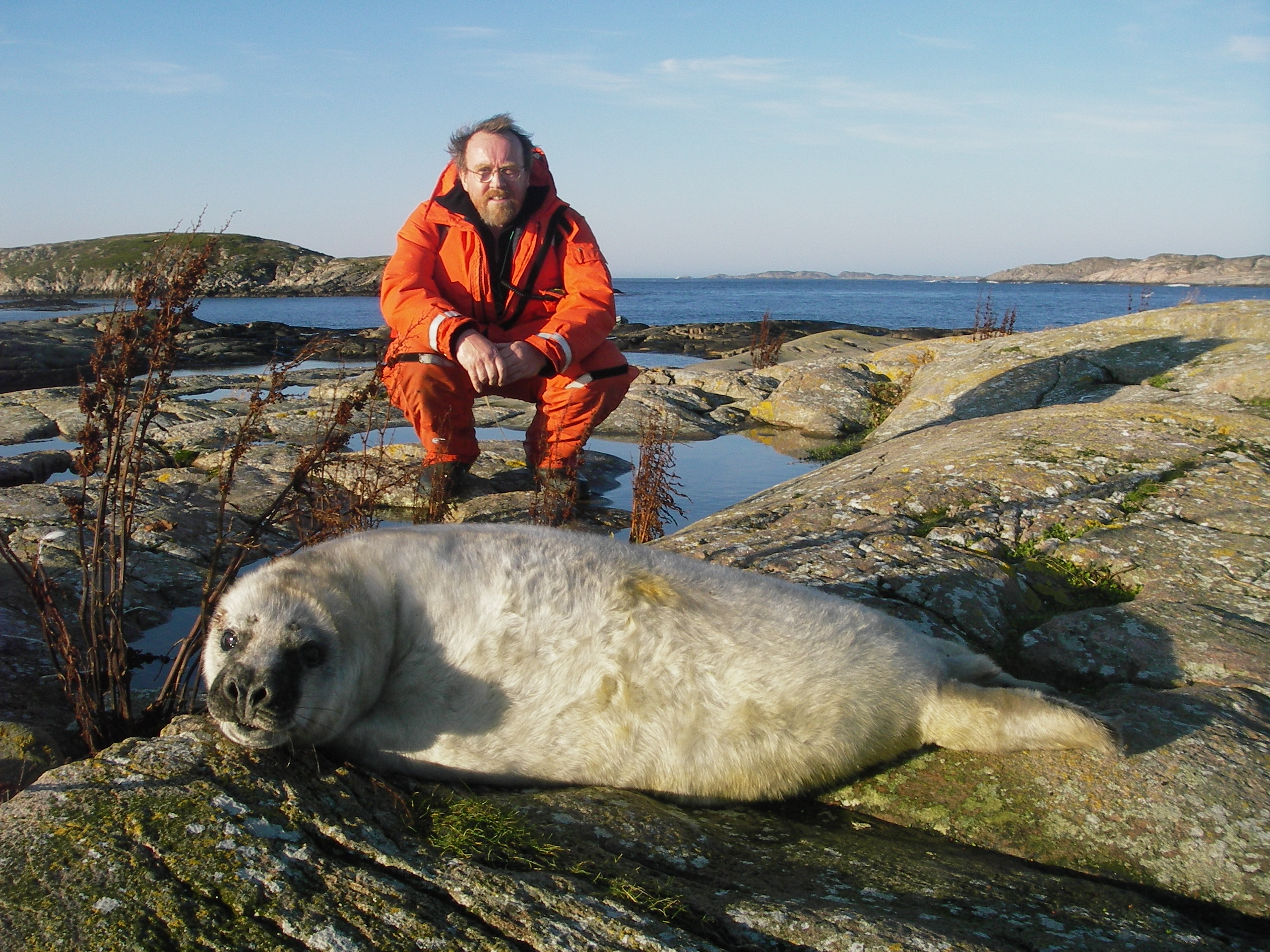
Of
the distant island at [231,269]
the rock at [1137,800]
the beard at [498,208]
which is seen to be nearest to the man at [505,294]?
the beard at [498,208]

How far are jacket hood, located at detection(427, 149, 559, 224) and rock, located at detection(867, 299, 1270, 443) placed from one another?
4496 mm

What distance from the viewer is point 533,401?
24.5ft

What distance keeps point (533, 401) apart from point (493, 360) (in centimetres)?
126

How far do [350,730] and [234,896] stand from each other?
84cm

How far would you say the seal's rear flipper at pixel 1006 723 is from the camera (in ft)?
9.41

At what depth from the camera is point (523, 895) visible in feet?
6.88

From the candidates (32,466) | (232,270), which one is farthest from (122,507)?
(232,270)

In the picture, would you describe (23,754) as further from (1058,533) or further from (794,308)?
(794,308)

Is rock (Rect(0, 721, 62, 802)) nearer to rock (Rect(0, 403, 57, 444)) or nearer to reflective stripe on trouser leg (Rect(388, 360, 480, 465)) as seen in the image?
reflective stripe on trouser leg (Rect(388, 360, 480, 465))

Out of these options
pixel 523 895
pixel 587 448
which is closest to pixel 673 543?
pixel 523 895

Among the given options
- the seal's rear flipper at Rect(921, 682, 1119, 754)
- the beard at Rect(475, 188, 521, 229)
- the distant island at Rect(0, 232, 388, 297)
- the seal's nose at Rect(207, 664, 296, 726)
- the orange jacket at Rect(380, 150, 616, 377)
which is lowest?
the seal's rear flipper at Rect(921, 682, 1119, 754)

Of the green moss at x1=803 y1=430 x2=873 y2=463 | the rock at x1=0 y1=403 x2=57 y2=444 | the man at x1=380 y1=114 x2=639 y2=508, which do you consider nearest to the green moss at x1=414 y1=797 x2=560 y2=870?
the man at x1=380 y1=114 x2=639 y2=508

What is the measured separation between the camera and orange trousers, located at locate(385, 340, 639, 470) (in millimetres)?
6797

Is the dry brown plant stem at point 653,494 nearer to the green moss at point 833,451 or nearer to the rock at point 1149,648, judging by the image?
the green moss at point 833,451
